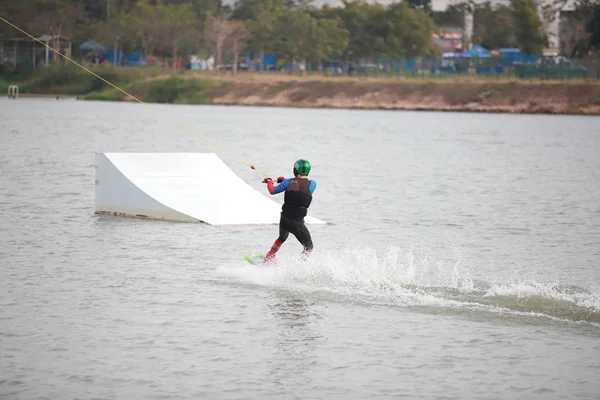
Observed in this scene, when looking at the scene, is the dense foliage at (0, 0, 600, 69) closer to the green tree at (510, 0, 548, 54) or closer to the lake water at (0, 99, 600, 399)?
the green tree at (510, 0, 548, 54)

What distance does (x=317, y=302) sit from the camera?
40.3 feet

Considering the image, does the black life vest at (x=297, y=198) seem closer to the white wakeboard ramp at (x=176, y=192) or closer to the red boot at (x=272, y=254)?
the red boot at (x=272, y=254)

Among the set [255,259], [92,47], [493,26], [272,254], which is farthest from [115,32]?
[272,254]

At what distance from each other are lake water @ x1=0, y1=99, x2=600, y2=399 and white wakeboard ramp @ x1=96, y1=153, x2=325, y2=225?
429 mm

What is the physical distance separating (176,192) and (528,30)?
3487 inches

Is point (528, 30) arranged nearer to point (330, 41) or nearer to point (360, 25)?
point (360, 25)

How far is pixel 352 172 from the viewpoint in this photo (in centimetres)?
3441

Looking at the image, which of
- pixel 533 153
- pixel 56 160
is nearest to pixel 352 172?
pixel 56 160

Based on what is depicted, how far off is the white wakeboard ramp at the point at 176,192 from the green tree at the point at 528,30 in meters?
87.3

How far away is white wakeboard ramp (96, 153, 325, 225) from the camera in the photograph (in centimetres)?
1903

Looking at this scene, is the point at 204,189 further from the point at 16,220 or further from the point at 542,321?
the point at 542,321

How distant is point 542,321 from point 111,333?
448 centimetres

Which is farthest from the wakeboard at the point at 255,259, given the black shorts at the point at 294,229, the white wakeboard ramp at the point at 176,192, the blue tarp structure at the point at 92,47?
the blue tarp structure at the point at 92,47

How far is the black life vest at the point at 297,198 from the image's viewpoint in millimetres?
13102
